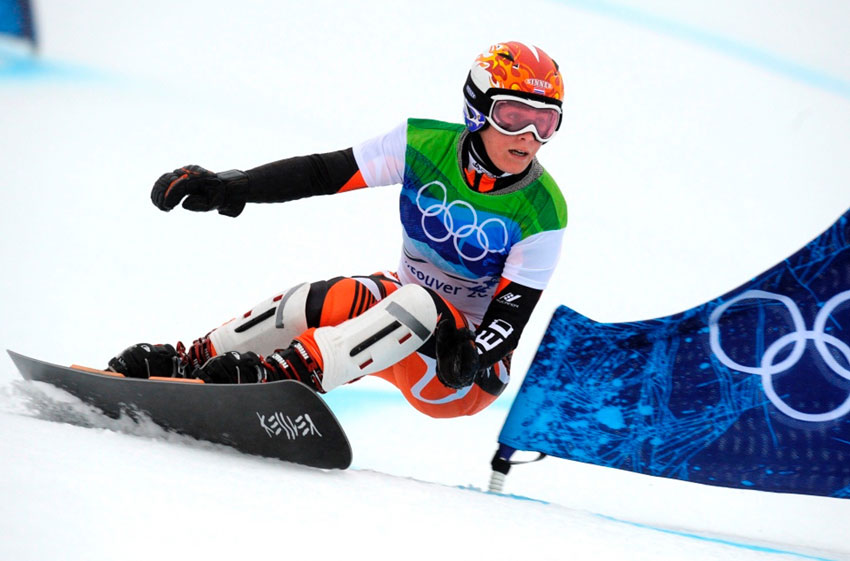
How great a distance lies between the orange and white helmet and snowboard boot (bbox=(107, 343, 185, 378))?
126 centimetres

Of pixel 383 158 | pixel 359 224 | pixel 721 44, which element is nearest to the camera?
pixel 383 158

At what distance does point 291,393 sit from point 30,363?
0.81 metres

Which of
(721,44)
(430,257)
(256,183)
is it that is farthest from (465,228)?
(721,44)

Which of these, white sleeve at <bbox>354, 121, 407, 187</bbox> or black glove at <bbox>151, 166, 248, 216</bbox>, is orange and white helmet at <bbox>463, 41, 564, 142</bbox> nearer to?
white sleeve at <bbox>354, 121, 407, 187</bbox>

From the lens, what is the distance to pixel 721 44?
8641mm

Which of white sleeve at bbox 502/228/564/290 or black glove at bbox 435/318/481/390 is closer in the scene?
black glove at bbox 435/318/481/390

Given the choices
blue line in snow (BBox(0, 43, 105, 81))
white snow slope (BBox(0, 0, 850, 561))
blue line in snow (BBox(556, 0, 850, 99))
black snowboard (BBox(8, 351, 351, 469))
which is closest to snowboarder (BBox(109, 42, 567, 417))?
black snowboard (BBox(8, 351, 351, 469))

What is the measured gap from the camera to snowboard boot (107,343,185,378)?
2.64 m

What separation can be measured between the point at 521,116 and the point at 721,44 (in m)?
6.64

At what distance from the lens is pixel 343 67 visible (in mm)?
7504

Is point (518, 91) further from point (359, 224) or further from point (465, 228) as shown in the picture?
point (359, 224)

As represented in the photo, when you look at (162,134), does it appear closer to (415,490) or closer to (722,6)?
(415,490)

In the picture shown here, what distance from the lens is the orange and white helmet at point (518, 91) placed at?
280cm

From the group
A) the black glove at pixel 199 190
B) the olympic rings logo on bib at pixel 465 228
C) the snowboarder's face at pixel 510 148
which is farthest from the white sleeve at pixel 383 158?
the black glove at pixel 199 190
